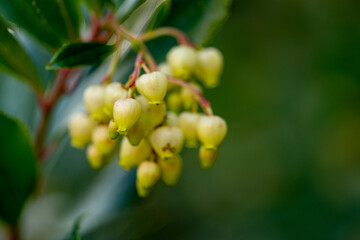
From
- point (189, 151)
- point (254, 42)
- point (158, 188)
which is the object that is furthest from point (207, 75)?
point (254, 42)

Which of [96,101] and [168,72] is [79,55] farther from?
[168,72]

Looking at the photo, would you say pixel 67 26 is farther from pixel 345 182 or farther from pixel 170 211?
pixel 345 182

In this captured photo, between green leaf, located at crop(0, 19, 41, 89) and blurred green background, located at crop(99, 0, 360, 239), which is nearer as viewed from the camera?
green leaf, located at crop(0, 19, 41, 89)

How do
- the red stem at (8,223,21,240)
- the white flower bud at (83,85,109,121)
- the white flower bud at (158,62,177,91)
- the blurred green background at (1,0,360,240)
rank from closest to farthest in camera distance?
the white flower bud at (83,85,109,121), the white flower bud at (158,62,177,91), the red stem at (8,223,21,240), the blurred green background at (1,0,360,240)

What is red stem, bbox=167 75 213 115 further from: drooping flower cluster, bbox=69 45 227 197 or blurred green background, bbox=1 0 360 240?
blurred green background, bbox=1 0 360 240

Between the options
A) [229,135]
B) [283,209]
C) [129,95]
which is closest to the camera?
[129,95]

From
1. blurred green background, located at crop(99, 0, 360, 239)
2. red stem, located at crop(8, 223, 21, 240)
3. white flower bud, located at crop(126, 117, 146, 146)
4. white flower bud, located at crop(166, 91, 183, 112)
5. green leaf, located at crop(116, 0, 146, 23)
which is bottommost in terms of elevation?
blurred green background, located at crop(99, 0, 360, 239)

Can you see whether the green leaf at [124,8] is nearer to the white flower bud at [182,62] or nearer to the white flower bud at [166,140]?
the white flower bud at [182,62]

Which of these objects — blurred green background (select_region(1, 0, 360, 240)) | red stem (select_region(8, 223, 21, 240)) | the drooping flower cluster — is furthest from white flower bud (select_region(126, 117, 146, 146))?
blurred green background (select_region(1, 0, 360, 240))
